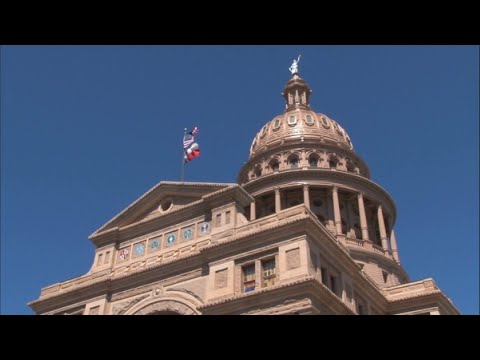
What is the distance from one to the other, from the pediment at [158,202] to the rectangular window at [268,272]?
8.06 m

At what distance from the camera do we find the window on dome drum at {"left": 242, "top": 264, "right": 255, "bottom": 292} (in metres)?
31.4

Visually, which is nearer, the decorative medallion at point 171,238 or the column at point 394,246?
the decorative medallion at point 171,238

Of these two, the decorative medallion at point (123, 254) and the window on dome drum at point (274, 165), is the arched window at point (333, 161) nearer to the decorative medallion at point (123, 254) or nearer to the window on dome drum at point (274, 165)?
the window on dome drum at point (274, 165)

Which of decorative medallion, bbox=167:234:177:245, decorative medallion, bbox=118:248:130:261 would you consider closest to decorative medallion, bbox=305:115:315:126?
decorative medallion, bbox=167:234:177:245

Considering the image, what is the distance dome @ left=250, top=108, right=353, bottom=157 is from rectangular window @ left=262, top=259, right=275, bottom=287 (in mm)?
34976

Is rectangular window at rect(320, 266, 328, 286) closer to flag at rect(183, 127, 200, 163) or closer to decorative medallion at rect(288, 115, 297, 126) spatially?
flag at rect(183, 127, 200, 163)

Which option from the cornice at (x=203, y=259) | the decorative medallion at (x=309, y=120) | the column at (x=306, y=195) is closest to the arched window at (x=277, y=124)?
the decorative medallion at (x=309, y=120)

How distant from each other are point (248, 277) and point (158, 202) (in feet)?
35.9

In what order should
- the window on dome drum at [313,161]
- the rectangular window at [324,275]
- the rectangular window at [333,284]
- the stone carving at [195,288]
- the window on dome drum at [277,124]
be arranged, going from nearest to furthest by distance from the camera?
the rectangular window at [324,275] → the stone carving at [195,288] → the rectangular window at [333,284] → the window on dome drum at [313,161] → the window on dome drum at [277,124]

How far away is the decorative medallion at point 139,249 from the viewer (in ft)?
126

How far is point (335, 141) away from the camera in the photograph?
219ft

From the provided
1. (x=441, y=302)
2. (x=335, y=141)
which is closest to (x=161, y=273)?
(x=441, y=302)
